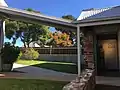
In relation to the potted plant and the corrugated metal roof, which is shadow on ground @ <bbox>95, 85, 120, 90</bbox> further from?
the potted plant

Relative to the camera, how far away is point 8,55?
18.5 metres

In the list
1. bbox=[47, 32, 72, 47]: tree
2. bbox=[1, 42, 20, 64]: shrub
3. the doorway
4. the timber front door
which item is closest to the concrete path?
the doorway

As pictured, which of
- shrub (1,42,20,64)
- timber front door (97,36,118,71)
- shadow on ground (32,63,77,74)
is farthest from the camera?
shrub (1,42,20,64)

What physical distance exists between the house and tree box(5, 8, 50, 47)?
1584 cm

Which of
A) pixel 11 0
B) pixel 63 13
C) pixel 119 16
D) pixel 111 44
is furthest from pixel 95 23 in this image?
pixel 63 13

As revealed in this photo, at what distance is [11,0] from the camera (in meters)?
35.4

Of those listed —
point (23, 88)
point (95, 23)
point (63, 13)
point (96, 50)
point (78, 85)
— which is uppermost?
point (63, 13)

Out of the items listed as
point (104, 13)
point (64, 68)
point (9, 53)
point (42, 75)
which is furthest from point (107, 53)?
point (9, 53)

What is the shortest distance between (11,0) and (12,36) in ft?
18.2

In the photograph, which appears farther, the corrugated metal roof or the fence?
the fence

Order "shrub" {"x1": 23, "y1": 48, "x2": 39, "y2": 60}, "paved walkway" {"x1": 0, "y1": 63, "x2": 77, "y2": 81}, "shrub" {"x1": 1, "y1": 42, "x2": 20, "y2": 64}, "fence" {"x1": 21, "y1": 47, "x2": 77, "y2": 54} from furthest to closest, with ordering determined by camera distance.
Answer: "fence" {"x1": 21, "y1": 47, "x2": 77, "y2": 54}
"shrub" {"x1": 23, "y1": 48, "x2": 39, "y2": 60}
"shrub" {"x1": 1, "y1": 42, "x2": 20, "y2": 64}
"paved walkway" {"x1": 0, "y1": 63, "x2": 77, "y2": 81}

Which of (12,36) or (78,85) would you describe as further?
(12,36)

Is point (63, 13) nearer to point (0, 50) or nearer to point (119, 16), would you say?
point (0, 50)

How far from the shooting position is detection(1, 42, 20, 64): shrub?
1841cm
